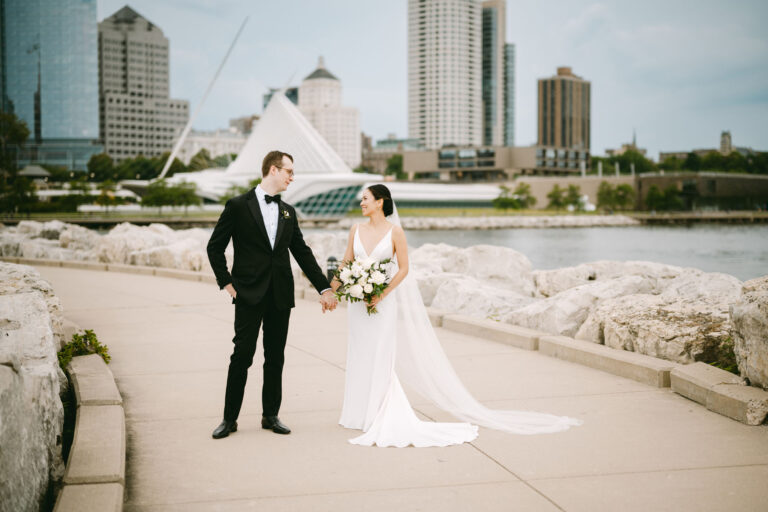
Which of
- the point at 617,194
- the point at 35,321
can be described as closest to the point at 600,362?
the point at 35,321

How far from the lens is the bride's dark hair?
5.74m

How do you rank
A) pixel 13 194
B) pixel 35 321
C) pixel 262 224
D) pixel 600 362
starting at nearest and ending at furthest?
pixel 35 321 → pixel 262 224 → pixel 600 362 → pixel 13 194

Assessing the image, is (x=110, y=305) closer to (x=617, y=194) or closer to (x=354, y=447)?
(x=354, y=447)

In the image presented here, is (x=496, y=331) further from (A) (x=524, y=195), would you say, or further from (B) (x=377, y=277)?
(A) (x=524, y=195)

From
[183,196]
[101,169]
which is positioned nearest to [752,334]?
[183,196]

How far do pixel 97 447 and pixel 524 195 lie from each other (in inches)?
5546

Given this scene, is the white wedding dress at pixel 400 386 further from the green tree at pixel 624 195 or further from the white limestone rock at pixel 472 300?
the green tree at pixel 624 195

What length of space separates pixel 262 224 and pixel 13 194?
53210mm

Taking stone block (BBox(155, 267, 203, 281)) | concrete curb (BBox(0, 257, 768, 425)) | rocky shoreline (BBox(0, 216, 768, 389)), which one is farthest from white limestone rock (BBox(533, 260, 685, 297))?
stone block (BBox(155, 267, 203, 281))

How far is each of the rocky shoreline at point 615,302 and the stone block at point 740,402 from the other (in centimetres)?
19

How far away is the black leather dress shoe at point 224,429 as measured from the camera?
17.8ft

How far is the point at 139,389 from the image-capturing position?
711cm

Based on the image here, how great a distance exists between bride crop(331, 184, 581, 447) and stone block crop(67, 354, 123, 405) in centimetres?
193

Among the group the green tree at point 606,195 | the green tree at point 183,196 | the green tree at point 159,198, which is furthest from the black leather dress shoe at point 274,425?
the green tree at point 606,195
